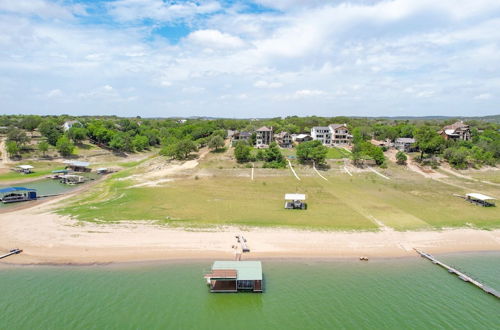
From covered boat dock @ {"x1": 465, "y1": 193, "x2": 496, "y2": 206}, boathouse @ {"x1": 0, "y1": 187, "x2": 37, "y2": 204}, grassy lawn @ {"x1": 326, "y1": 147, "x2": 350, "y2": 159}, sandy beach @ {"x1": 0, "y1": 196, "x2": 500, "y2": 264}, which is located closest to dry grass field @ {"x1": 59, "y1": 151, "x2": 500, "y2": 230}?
covered boat dock @ {"x1": 465, "y1": 193, "x2": 496, "y2": 206}

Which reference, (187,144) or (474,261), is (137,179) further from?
(474,261)

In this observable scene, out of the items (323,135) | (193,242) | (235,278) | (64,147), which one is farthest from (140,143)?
(235,278)

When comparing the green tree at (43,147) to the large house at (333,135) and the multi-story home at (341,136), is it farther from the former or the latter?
the multi-story home at (341,136)

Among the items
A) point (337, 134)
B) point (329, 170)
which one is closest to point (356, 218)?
point (329, 170)

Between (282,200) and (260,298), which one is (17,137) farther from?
(260,298)

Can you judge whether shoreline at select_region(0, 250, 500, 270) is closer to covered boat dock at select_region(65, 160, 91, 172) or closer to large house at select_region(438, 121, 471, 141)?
covered boat dock at select_region(65, 160, 91, 172)
